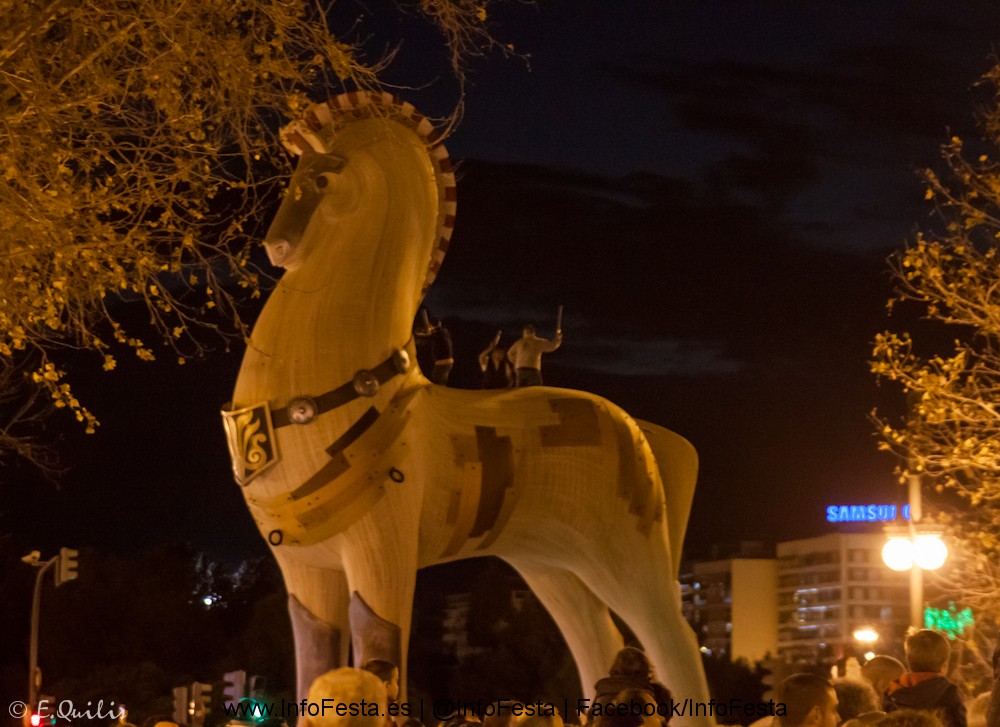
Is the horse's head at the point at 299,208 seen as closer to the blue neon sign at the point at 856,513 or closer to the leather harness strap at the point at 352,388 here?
the leather harness strap at the point at 352,388

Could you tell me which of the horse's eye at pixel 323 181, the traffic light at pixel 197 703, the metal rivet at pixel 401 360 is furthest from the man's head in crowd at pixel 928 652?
the traffic light at pixel 197 703

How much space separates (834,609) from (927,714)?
97614 mm

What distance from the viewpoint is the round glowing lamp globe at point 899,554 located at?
16047 millimetres

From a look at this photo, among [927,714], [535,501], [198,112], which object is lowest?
[927,714]

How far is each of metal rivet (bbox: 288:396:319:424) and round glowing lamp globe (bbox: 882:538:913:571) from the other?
780 cm

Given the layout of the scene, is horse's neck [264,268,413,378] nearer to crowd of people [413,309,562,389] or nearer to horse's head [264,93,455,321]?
horse's head [264,93,455,321]

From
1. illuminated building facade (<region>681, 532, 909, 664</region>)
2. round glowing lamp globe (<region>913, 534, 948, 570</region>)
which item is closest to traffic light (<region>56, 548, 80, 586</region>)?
round glowing lamp globe (<region>913, 534, 948, 570</region>)

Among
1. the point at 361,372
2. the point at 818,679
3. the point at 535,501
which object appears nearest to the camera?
the point at 818,679

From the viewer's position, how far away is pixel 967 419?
574 inches

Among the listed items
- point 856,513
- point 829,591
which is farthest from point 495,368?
point 829,591

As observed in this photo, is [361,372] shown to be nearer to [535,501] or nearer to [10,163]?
[535,501]

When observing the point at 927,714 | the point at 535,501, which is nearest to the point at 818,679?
the point at 927,714

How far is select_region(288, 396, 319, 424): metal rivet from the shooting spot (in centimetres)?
1051

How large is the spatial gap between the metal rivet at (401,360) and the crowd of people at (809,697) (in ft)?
9.54
